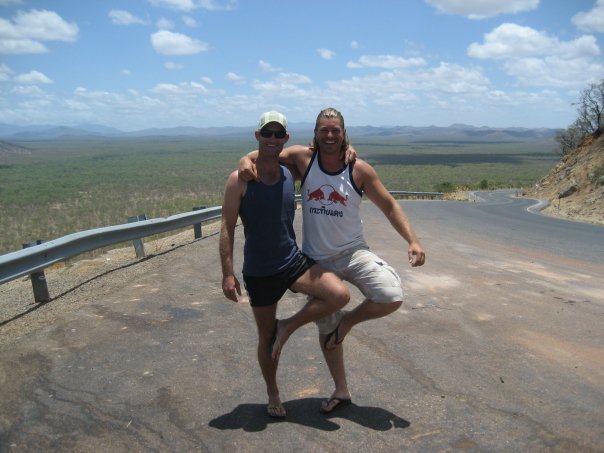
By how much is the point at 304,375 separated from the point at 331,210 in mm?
1272

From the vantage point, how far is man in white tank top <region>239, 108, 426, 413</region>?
3.60 metres

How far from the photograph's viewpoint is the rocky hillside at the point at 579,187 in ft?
76.7

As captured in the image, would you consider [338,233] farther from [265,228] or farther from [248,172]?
[248,172]

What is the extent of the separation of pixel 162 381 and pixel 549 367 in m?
2.66

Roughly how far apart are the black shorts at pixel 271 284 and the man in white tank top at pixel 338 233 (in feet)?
0.74

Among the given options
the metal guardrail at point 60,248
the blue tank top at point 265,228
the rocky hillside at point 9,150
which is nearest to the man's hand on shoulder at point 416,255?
the blue tank top at point 265,228

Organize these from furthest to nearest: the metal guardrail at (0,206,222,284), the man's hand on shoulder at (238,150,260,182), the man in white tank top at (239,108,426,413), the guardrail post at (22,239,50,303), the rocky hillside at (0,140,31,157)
→ the rocky hillside at (0,140,31,157), the guardrail post at (22,239,50,303), the metal guardrail at (0,206,222,284), the man in white tank top at (239,108,426,413), the man's hand on shoulder at (238,150,260,182)

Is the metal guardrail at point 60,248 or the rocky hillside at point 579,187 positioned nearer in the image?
the metal guardrail at point 60,248

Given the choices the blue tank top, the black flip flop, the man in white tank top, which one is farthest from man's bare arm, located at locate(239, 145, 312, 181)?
the black flip flop

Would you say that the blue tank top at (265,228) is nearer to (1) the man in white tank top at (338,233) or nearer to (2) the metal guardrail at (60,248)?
(1) the man in white tank top at (338,233)

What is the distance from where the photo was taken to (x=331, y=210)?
3.64 m

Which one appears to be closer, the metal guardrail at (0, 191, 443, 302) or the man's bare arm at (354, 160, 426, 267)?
the man's bare arm at (354, 160, 426, 267)

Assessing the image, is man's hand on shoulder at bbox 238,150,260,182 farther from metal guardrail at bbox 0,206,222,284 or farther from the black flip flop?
metal guardrail at bbox 0,206,222,284

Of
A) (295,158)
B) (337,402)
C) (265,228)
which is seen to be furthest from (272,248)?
(337,402)
